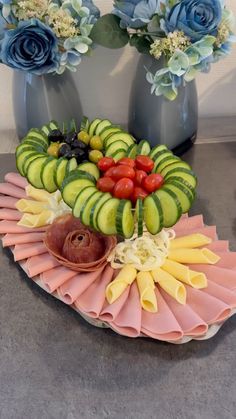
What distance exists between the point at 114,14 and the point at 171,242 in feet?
1.44

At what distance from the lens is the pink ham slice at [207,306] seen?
1.89 ft

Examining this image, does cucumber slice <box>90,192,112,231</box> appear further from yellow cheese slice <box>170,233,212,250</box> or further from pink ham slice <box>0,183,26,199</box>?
pink ham slice <box>0,183,26,199</box>

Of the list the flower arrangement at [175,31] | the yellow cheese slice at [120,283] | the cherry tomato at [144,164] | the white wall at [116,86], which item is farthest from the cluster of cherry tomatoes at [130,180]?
the white wall at [116,86]

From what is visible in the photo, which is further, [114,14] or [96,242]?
[114,14]

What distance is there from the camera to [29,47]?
2.50 ft

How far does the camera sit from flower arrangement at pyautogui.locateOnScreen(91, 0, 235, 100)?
2.40 ft

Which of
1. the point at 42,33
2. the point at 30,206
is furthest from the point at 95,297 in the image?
the point at 42,33

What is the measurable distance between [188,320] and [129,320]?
0.08 meters

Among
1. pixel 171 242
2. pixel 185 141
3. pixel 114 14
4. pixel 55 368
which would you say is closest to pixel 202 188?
pixel 185 141

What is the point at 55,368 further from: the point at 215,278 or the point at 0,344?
the point at 215,278

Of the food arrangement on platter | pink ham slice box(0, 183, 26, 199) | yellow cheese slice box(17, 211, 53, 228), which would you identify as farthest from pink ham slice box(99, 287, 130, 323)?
pink ham slice box(0, 183, 26, 199)

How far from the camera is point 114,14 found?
2.65 feet

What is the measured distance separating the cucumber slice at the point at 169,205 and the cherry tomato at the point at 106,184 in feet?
0.21

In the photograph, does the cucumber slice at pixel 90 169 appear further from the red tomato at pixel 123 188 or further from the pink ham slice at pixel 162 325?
the pink ham slice at pixel 162 325
